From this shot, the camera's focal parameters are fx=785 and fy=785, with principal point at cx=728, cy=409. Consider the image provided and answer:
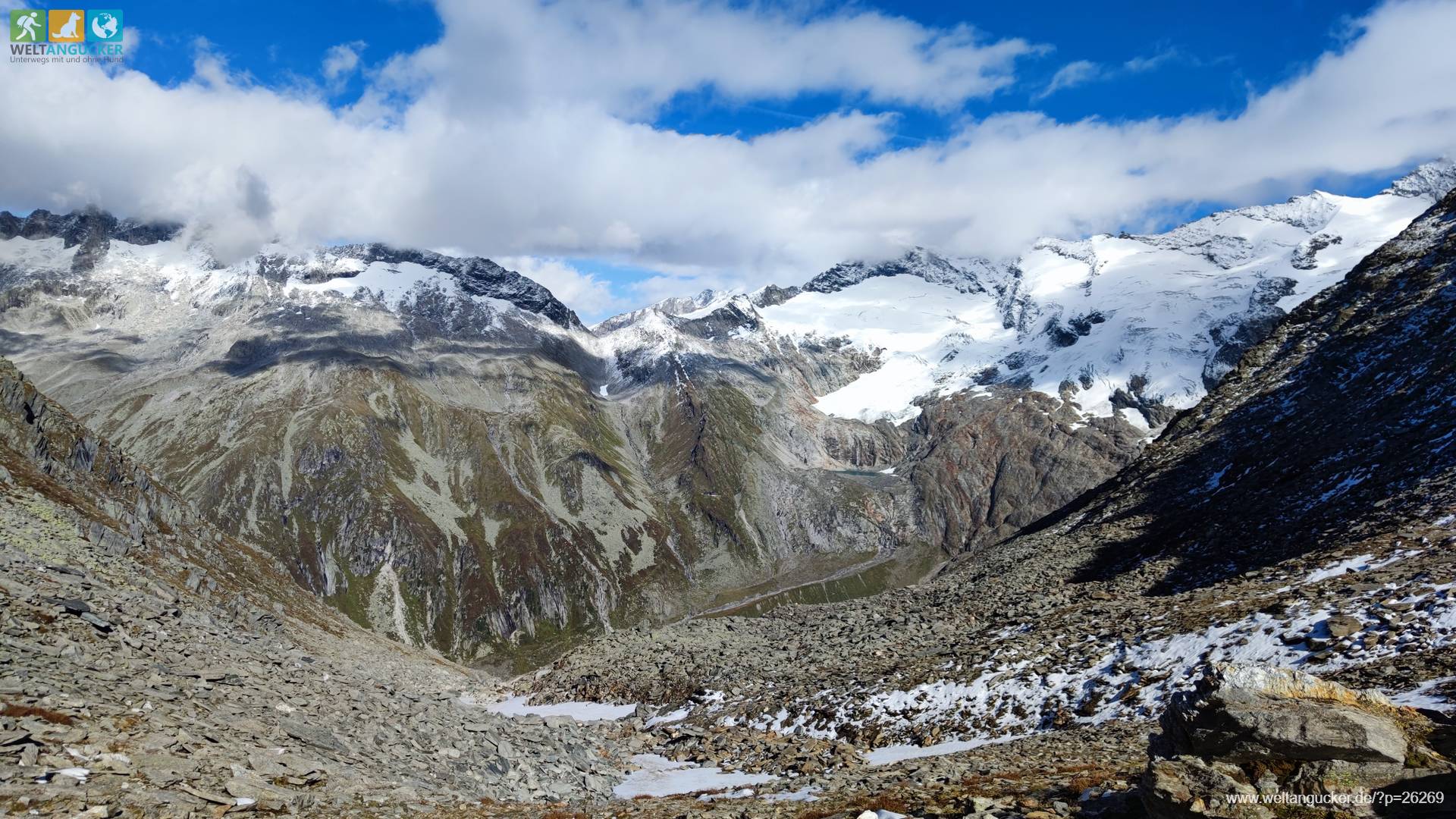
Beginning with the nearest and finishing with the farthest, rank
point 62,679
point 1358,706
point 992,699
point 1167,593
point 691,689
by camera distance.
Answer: point 1358,706, point 62,679, point 992,699, point 1167,593, point 691,689

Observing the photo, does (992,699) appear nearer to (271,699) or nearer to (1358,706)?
(1358,706)

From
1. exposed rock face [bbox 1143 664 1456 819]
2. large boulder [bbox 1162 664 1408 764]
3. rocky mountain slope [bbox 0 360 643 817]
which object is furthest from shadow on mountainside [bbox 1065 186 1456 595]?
rocky mountain slope [bbox 0 360 643 817]

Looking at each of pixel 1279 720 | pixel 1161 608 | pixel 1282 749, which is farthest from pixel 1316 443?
pixel 1282 749

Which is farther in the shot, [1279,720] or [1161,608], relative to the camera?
[1161,608]

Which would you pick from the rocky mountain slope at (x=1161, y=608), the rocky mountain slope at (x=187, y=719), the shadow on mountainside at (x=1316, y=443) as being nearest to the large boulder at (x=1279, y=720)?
the rocky mountain slope at (x=1161, y=608)

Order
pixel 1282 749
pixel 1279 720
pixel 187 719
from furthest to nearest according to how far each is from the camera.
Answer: pixel 187 719 < pixel 1279 720 < pixel 1282 749

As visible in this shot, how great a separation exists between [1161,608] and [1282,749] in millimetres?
26569

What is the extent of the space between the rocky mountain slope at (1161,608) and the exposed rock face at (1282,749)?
15.2ft

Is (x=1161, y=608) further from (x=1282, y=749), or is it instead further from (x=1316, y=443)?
(x=1316, y=443)

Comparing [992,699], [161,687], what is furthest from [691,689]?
[161,687]

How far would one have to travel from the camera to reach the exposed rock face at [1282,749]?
11.0 meters

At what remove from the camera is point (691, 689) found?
48.4 meters

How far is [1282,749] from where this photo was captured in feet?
38.5

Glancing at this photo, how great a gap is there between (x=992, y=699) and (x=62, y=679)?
3067 centimetres
